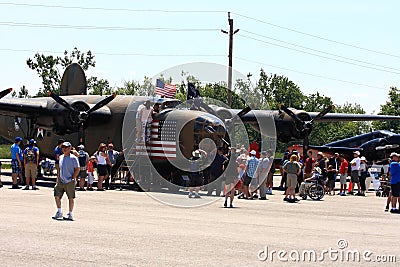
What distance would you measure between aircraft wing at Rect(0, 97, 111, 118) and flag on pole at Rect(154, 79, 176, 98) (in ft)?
8.68

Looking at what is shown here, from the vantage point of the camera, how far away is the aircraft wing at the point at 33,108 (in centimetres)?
→ 2638

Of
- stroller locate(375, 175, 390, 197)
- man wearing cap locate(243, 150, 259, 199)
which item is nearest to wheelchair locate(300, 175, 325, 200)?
man wearing cap locate(243, 150, 259, 199)

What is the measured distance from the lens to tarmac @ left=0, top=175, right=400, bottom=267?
34.9ft

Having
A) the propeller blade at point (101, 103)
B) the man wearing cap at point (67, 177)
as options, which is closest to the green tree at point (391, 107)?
the propeller blade at point (101, 103)

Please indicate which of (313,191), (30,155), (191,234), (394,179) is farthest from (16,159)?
(394,179)

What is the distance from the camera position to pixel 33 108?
27.0 metres

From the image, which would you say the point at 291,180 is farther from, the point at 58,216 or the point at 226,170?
the point at 58,216

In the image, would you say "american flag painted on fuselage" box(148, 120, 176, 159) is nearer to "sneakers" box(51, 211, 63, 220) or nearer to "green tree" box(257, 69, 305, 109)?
"sneakers" box(51, 211, 63, 220)

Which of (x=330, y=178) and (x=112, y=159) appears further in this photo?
Result: (x=330, y=178)

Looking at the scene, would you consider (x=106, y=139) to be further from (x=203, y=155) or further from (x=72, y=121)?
(x=203, y=155)

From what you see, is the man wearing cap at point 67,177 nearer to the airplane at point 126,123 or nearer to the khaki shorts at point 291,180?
the airplane at point 126,123

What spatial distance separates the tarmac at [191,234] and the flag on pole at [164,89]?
5438 millimetres

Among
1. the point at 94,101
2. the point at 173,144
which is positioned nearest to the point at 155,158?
the point at 173,144

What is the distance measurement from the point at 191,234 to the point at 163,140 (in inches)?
401
